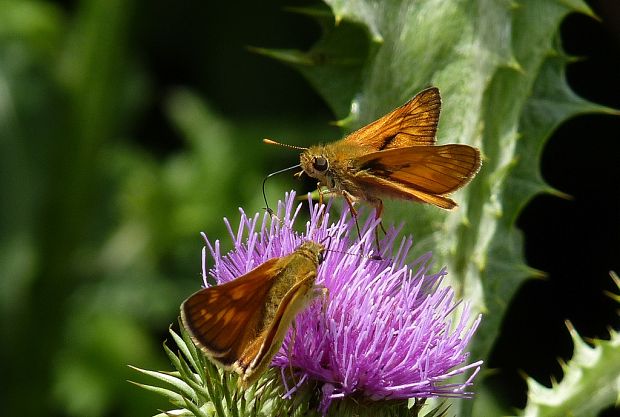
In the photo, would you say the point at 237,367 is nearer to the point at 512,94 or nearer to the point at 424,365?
the point at 424,365

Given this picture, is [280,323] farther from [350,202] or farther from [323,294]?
[350,202]

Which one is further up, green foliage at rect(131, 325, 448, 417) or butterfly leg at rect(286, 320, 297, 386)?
butterfly leg at rect(286, 320, 297, 386)

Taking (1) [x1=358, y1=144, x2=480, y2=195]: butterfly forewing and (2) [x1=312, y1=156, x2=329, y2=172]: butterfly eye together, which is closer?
(1) [x1=358, y1=144, x2=480, y2=195]: butterfly forewing

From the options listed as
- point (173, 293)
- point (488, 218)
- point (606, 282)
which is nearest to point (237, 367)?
point (488, 218)

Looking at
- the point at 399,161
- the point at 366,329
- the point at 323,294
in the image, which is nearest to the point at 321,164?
the point at 399,161

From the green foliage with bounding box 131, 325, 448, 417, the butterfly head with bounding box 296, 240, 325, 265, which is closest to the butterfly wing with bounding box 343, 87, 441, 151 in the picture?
the butterfly head with bounding box 296, 240, 325, 265

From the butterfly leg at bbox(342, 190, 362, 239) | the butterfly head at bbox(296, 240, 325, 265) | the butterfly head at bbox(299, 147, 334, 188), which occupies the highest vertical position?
the butterfly head at bbox(299, 147, 334, 188)

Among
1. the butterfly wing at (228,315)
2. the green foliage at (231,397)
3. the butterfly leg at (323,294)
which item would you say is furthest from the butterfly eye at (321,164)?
the green foliage at (231,397)

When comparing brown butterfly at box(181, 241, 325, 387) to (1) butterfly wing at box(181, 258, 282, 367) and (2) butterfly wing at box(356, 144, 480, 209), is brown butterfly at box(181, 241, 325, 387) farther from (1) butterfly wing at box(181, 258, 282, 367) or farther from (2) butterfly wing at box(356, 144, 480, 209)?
(2) butterfly wing at box(356, 144, 480, 209)
